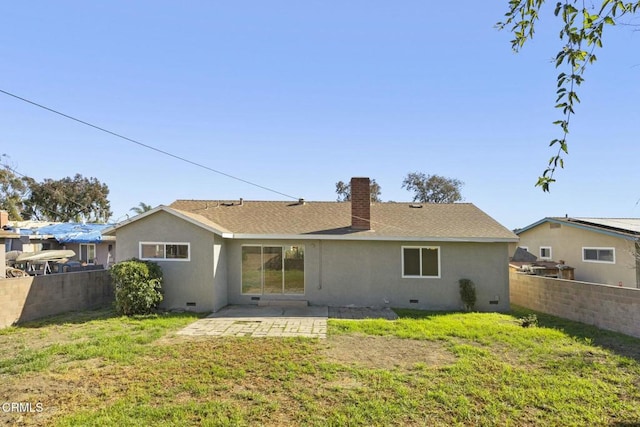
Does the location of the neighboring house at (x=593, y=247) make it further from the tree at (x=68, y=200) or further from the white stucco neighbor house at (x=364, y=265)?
the tree at (x=68, y=200)

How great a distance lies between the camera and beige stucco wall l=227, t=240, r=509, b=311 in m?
12.6

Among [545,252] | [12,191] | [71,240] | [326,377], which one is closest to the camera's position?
[326,377]

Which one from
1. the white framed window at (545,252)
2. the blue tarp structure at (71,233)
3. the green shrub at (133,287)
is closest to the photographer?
the green shrub at (133,287)

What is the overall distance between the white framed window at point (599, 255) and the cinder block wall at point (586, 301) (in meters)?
4.30

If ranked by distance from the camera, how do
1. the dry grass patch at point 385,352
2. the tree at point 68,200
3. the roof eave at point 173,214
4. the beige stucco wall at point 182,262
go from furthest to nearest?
the tree at point 68,200
the beige stucco wall at point 182,262
the roof eave at point 173,214
the dry grass patch at point 385,352

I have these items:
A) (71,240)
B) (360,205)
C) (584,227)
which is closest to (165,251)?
(360,205)

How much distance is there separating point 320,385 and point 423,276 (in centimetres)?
804

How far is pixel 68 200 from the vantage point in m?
43.8

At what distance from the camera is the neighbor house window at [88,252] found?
2341 centimetres

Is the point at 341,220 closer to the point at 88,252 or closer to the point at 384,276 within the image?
the point at 384,276

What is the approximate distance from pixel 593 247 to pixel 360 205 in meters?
10.5

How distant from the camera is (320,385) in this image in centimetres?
558

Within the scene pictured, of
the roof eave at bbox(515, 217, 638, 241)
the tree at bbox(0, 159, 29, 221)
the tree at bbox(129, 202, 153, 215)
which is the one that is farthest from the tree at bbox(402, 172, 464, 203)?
the tree at bbox(0, 159, 29, 221)

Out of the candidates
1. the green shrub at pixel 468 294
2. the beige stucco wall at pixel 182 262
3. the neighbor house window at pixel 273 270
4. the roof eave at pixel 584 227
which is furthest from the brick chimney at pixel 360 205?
the roof eave at pixel 584 227
